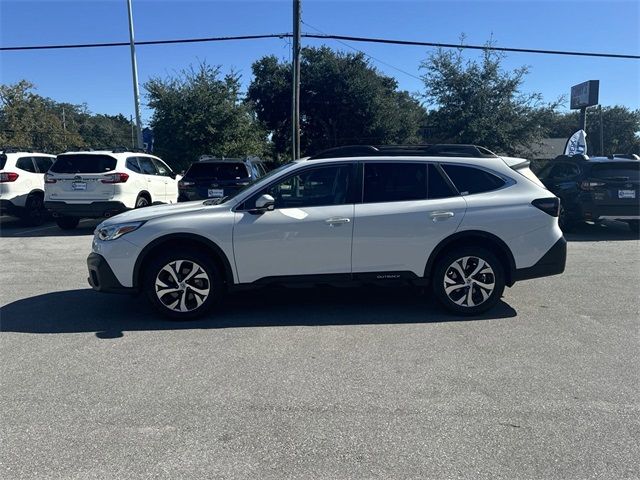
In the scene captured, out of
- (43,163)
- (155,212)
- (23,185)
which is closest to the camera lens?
(155,212)

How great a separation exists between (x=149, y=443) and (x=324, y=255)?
106 inches

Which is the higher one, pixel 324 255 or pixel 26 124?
pixel 26 124

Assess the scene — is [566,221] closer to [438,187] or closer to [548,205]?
[548,205]

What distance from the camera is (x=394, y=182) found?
5.54 metres

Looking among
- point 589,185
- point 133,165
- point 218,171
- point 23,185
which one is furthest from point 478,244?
point 23,185

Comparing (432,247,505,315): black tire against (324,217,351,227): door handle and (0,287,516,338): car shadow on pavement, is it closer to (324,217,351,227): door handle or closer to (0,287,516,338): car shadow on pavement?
(0,287,516,338): car shadow on pavement

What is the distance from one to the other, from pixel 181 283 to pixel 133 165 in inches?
305

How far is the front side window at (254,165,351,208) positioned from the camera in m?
5.41

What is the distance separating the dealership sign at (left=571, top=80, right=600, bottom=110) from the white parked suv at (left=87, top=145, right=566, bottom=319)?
2531cm

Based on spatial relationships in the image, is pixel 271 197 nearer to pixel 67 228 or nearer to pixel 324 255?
pixel 324 255

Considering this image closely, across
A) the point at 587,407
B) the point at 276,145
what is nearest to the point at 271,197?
the point at 587,407

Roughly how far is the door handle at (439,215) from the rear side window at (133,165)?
8.64 m

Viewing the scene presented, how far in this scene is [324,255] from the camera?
533cm

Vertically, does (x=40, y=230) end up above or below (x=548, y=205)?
below
